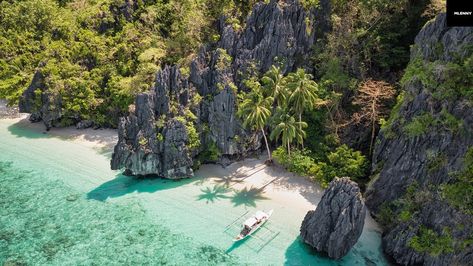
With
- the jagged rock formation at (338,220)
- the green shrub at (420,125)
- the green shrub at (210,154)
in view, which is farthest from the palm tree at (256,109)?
the green shrub at (420,125)

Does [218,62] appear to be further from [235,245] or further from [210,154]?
[235,245]

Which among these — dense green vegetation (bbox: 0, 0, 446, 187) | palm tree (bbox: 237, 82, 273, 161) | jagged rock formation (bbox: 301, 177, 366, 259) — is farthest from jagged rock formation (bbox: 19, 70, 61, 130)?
jagged rock formation (bbox: 301, 177, 366, 259)

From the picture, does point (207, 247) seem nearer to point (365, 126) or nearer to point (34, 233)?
point (34, 233)

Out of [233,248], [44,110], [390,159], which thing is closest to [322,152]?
[390,159]

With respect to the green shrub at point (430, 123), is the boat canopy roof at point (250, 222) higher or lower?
lower

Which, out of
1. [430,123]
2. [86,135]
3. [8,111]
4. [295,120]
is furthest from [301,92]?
[8,111]

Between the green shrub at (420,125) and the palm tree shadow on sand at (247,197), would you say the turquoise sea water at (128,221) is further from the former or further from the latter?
the green shrub at (420,125)
